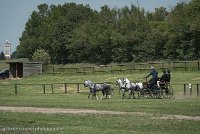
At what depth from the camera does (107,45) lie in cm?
10250

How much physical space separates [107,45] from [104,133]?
287 ft

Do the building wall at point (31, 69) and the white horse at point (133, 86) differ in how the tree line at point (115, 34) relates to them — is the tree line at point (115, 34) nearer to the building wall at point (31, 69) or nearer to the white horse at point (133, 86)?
the building wall at point (31, 69)

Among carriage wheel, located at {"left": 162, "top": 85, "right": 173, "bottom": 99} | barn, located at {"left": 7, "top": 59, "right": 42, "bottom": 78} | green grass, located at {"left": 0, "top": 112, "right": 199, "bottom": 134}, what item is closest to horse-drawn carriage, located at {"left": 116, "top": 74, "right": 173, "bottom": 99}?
carriage wheel, located at {"left": 162, "top": 85, "right": 173, "bottom": 99}

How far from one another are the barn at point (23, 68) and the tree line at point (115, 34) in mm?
24535

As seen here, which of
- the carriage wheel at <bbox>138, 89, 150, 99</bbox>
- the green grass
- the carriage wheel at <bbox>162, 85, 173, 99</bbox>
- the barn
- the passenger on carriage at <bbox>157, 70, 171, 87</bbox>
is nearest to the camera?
the green grass

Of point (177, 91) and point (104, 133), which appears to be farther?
point (177, 91)

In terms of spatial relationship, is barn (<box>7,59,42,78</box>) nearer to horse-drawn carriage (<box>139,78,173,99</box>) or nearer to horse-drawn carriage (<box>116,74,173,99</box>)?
horse-drawn carriage (<box>116,74,173,99</box>)

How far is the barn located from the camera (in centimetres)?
7281

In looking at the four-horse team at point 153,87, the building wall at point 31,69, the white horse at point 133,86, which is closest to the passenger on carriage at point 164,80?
the four-horse team at point 153,87

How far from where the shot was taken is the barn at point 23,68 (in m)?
72.8

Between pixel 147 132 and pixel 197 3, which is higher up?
pixel 197 3

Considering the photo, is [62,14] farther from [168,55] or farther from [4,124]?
[4,124]

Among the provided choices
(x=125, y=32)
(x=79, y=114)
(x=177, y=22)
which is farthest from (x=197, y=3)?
(x=79, y=114)

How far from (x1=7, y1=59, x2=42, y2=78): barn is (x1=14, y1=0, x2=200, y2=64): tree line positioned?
2454cm
